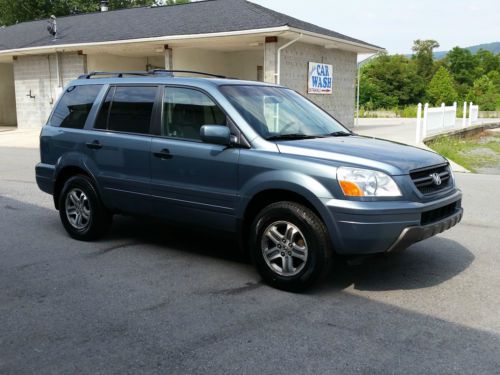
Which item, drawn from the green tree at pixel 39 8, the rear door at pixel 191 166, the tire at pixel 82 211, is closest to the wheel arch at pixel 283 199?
the rear door at pixel 191 166

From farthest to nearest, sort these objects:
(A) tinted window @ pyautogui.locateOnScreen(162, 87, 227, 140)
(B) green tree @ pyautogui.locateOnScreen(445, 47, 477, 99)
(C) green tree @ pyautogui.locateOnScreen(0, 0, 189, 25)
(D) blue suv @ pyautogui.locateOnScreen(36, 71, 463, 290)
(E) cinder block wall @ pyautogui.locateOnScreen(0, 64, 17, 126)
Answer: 1. (B) green tree @ pyautogui.locateOnScreen(445, 47, 477, 99)
2. (C) green tree @ pyautogui.locateOnScreen(0, 0, 189, 25)
3. (E) cinder block wall @ pyautogui.locateOnScreen(0, 64, 17, 126)
4. (A) tinted window @ pyautogui.locateOnScreen(162, 87, 227, 140)
5. (D) blue suv @ pyautogui.locateOnScreen(36, 71, 463, 290)

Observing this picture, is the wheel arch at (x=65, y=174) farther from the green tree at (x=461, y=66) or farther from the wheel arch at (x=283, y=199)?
the green tree at (x=461, y=66)

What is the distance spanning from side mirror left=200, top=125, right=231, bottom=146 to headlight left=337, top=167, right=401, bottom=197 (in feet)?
3.48

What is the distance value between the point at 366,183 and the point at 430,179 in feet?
2.35

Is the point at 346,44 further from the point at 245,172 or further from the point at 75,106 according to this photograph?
the point at 245,172

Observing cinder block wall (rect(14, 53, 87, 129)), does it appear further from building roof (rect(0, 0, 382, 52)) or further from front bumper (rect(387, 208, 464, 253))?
front bumper (rect(387, 208, 464, 253))

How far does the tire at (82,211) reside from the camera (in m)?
6.12

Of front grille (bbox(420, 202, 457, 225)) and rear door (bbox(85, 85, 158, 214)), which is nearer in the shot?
front grille (bbox(420, 202, 457, 225))

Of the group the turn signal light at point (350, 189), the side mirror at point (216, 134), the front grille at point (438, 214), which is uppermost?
the side mirror at point (216, 134)

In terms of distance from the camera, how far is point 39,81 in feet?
84.1

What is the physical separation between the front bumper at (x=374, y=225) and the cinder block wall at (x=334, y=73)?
1536cm

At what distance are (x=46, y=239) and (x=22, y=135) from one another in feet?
61.8

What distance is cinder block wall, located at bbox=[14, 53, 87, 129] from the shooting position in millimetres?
24375

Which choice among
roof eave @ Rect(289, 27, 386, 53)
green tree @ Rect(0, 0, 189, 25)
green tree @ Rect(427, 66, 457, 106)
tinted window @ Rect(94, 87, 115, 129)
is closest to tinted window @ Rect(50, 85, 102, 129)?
tinted window @ Rect(94, 87, 115, 129)
